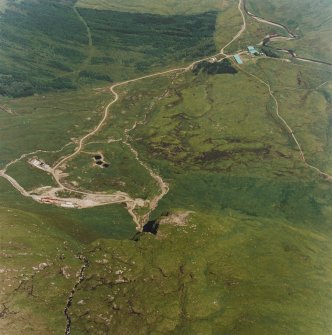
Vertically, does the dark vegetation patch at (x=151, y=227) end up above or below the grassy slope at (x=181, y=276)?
below

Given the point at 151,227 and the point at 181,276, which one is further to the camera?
the point at 151,227

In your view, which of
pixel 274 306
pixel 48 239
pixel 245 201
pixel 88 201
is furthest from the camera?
pixel 245 201

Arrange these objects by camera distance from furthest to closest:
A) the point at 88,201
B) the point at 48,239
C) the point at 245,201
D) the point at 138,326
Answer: the point at 245,201 < the point at 88,201 < the point at 48,239 < the point at 138,326

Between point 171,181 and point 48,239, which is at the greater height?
point 48,239

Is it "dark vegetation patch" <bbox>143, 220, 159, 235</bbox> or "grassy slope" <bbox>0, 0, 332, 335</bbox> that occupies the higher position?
"grassy slope" <bbox>0, 0, 332, 335</bbox>

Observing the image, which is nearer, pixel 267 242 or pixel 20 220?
pixel 20 220

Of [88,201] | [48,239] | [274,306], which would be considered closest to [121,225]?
[88,201]

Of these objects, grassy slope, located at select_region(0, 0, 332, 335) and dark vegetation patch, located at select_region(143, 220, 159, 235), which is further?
dark vegetation patch, located at select_region(143, 220, 159, 235)

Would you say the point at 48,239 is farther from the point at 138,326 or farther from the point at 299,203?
the point at 299,203

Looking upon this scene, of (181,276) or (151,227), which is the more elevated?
(181,276)

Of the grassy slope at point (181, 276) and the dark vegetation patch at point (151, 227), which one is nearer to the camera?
the grassy slope at point (181, 276)
